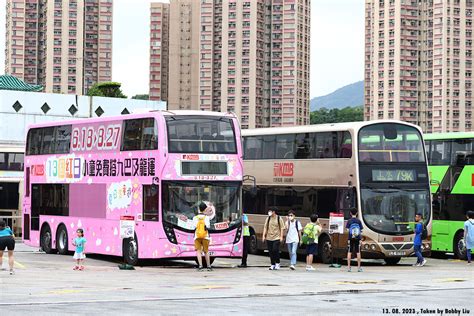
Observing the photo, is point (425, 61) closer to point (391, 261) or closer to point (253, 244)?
point (253, 244)

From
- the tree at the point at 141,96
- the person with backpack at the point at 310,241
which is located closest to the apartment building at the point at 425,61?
the tree at the point at 141,96

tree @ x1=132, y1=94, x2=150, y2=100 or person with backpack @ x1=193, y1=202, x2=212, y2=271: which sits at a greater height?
tree @ x1=132, y1=94, x2=150, y2=100

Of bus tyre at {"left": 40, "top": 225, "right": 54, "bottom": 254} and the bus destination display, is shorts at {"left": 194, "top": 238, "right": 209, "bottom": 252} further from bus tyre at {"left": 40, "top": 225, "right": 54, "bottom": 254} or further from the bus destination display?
bus tyre at {"left": 40, "top": 225, "right": 54, "bottom": 254}

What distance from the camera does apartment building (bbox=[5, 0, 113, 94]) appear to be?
15425 cm

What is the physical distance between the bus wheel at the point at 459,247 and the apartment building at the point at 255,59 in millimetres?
125705

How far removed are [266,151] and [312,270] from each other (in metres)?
7.33

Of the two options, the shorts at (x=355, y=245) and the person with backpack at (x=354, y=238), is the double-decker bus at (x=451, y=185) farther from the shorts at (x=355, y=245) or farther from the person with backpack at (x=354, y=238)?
the shorts at (x=355, y=245)

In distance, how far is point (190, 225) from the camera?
27.5 meters

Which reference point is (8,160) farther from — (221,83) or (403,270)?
(221,83)

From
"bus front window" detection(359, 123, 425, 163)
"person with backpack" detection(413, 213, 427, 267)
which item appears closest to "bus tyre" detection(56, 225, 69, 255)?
"bus front window" detection(359, 123, 425, 163)

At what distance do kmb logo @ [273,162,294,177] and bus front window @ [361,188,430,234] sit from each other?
12.1ft

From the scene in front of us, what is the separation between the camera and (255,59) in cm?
16012

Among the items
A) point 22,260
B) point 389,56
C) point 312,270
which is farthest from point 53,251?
point 389,56

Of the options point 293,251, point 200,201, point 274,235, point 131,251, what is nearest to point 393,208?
point 293,251
